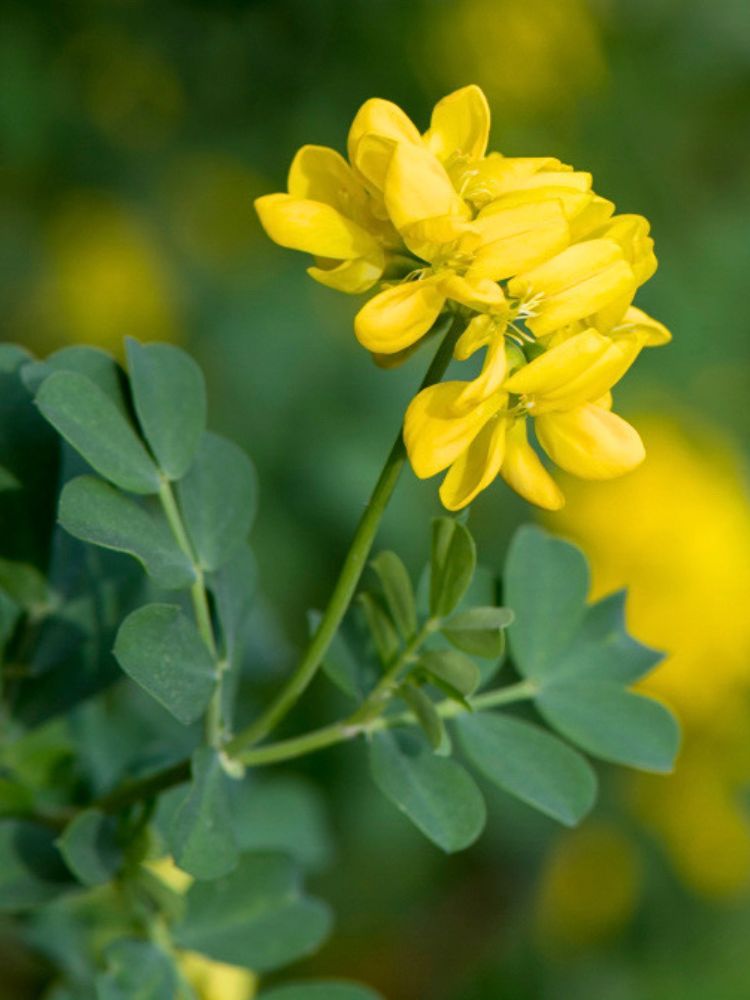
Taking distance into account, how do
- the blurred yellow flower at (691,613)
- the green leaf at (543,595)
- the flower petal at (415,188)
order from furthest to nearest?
1. the blurred yellow flower at (691,613)
2. the green leaf at (543,595)
3. the flower petal at (415,188)

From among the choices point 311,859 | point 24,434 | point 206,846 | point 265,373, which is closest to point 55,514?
point 24,434

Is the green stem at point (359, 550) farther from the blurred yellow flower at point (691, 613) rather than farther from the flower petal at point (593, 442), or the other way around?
the blurred yellow flower at point (691, 613)

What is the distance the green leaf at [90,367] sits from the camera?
2.95 ft

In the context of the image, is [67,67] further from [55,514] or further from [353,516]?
[55,514]

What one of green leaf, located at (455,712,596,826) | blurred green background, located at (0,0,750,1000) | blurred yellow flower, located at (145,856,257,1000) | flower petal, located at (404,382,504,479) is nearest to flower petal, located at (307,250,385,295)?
flower petal, located at (404,382,504,479)

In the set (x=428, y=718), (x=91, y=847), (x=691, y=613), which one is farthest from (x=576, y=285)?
(x=691, y=613)

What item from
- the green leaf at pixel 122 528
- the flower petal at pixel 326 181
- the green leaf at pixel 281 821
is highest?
the flower petal at pixel 326 181

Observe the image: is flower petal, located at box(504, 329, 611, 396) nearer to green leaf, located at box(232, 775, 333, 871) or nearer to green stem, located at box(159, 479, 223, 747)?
green stem, located at box(159, 479, 223, 747)

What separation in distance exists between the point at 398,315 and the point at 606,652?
1.37 ft

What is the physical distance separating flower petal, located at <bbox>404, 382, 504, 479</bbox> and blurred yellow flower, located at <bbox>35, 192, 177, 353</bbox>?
229 centimetres

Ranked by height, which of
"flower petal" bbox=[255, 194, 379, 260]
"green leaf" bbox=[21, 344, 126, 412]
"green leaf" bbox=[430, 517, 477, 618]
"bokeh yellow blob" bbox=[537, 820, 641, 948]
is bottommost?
"bokeh yellow blob" bbox=[537, 820, 641, 948]

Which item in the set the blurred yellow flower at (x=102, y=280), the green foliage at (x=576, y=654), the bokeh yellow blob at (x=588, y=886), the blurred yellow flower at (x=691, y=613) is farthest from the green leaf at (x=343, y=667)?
the blurred yellow flower at (x=102, y=280)

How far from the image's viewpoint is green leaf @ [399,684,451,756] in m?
0.80

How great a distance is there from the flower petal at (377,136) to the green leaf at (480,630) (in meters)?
0.26
